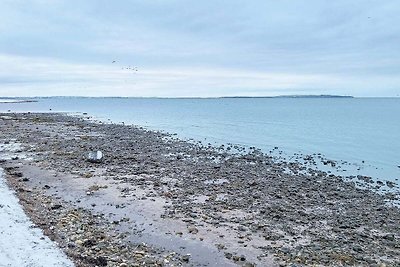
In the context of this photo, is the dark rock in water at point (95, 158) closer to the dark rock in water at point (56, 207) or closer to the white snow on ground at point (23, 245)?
the dark rock in water at point (56, 207)

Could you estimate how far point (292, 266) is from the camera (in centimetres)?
1040

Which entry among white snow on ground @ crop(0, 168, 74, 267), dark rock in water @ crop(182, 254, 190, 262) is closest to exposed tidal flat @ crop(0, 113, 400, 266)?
dark rock in water @ crop(182, 254, 190, 262)

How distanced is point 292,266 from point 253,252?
1.36 m

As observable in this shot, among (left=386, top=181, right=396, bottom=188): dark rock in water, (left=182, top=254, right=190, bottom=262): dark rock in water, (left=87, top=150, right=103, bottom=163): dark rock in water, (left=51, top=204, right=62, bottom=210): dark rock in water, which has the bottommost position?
(left=386, top=181, right=396, bottom=188): dark rock in water

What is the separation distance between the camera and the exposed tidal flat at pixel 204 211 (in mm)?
11133

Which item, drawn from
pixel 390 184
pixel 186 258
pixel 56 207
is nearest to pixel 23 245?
pixel 186 258

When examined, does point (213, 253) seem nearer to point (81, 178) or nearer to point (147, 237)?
point (147, 237)

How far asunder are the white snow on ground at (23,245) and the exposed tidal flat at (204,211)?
16.6 inches

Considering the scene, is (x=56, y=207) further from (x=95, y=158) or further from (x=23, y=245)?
(x=95, y=158)

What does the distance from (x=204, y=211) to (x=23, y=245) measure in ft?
22.3

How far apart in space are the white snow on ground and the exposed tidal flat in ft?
1.38

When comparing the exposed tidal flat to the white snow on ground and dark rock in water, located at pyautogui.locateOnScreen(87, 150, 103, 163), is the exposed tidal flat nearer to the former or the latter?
dark rock in water, located at pyautogui.locateOnScreen(87, 150, 103, 163)

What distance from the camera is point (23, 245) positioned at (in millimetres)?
10102

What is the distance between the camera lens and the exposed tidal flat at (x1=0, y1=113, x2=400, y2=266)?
11.1 m
